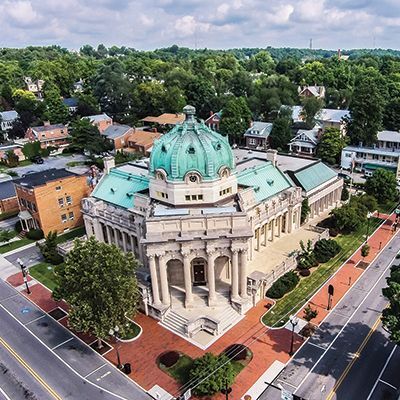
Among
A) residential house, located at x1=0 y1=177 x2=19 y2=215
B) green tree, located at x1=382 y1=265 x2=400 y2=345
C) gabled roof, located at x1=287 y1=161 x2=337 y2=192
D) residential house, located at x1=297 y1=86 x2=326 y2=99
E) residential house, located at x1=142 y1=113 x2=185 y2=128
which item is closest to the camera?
green tree, located at x1=382 y1=265 x2=400 y2=345

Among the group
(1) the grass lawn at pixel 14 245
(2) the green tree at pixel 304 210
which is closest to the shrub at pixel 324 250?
(2) the green tree at pixel 304 210

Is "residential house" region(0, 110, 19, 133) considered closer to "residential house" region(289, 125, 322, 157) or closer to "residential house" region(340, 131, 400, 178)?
"residential house" region(289, 125, 322, 157)

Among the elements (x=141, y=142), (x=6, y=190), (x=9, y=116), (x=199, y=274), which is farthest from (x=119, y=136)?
(x=199, y=274)

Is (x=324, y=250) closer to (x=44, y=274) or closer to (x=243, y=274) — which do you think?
(x=243, y=274)

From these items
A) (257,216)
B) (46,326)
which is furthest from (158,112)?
(46,326)

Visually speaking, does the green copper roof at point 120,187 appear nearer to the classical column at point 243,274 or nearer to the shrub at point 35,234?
the shrub at point 35,234

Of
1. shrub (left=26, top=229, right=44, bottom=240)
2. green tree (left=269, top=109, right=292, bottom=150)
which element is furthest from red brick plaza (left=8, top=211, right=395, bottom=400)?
green tree (left=269, top=109, right=292, bottom=150)
